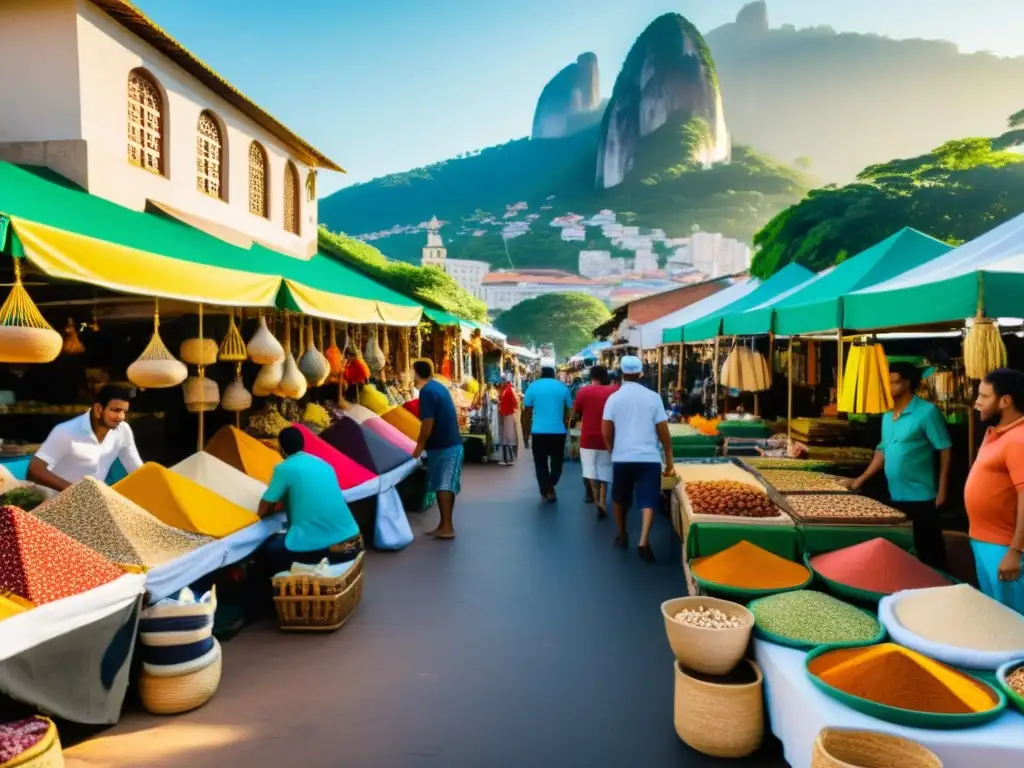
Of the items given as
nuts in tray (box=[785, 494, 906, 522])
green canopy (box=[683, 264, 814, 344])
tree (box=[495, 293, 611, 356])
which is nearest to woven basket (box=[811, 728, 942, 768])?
nuts in tray (box=[785, 494, 906, 522])

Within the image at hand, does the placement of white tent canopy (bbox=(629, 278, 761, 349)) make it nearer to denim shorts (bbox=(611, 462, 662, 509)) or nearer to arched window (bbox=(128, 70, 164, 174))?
denim shorts (bbox=(611, 462, 662, 509))

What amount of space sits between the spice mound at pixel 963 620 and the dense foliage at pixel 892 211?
1566 centimetres

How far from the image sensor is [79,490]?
343cm

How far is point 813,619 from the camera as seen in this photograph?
10.0 ft

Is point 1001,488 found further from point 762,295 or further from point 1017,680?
point 762,295

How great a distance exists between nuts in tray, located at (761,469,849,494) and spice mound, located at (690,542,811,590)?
118 cm

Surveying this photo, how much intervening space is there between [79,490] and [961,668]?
12.6 feet

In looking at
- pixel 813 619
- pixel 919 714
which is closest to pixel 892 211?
pixel 813 619

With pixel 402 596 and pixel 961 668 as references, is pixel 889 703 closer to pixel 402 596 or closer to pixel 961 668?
pixel 961 668

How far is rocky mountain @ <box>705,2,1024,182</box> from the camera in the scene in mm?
114875

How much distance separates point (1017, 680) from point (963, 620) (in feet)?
1.07

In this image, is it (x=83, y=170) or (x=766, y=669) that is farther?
(x=83, y=170)

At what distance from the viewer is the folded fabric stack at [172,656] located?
3.20 metres

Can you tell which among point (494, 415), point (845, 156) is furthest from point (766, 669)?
point (845, 156)
